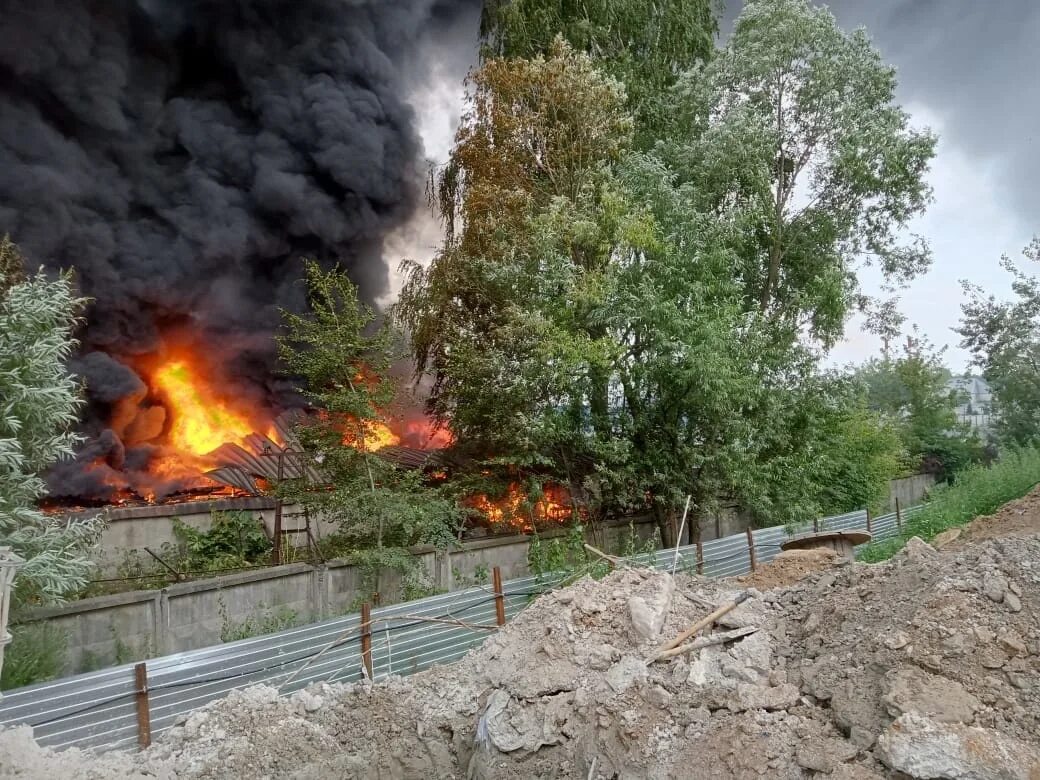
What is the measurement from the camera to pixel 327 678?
7973 millimetres

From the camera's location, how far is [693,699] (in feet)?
17.0

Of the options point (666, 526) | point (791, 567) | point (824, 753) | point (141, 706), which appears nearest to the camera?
point (824, 753)

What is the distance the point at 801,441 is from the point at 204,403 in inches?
523

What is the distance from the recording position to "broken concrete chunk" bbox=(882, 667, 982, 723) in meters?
4.43

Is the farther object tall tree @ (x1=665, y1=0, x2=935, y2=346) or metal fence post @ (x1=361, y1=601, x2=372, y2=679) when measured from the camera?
tall tree @ (x1=665, y1=0, x2=935, y2=346)

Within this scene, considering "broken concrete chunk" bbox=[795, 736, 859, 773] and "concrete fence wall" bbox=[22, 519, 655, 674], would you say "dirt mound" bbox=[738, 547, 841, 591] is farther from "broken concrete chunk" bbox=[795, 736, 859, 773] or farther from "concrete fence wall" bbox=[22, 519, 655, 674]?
"broken concrete chunk" bbox=[795, 736, 859, 773]

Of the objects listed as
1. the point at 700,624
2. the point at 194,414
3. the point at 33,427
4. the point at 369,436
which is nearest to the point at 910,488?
the point at 369,436

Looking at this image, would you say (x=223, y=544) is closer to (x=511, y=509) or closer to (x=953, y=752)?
(x=511, y=509)

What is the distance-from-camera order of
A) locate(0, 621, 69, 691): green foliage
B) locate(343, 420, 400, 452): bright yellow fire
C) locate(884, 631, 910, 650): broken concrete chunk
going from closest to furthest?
locate(884, 631, 910, 650): broken concrete chunk < locate(0, 621, 69, 691): green foliage < locate(343, 420, 400, 452): bright yellow fire

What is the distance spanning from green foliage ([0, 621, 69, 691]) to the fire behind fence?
772mm

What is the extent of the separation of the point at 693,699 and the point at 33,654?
6.04m

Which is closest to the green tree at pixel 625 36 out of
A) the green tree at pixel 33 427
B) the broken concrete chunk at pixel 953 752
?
the green tree at pixel 33 427

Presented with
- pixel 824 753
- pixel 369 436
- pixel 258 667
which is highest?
pixel 369 436

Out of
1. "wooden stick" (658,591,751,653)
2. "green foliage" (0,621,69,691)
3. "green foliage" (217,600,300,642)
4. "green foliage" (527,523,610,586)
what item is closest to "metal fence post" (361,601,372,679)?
A: "green foliage" (217,600,300,642)
